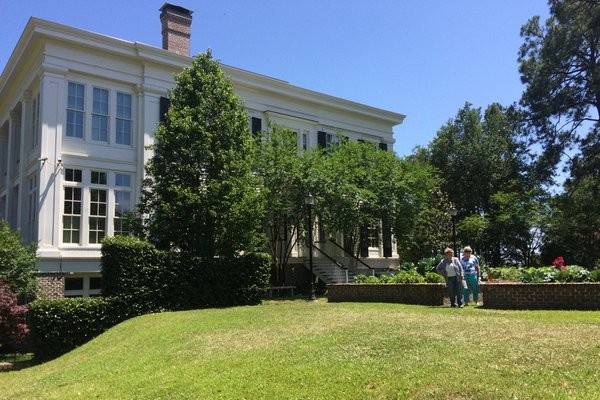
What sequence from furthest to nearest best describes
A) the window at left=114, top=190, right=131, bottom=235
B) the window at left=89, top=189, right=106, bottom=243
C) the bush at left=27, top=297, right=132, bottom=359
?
the window at left=114, top=190, right=131, bottom=235 → the window at left=89, top=189, right=106, bottom=243 → the bush at left=27, top=297, right=132, bottom=359

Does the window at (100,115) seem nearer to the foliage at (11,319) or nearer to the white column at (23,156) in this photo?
the white column at (23,156)

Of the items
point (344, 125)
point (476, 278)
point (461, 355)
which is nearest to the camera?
point (461, 355)

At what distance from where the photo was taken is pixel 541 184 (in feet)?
142

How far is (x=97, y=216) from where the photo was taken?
24.7 metres

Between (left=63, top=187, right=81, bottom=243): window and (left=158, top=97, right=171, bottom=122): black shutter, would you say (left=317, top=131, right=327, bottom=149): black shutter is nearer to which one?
(left=158, top=97, right=171, bottom=122): black shutter

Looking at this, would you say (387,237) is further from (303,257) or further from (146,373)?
(146,373)

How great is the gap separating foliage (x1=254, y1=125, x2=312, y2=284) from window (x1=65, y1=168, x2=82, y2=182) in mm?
7495

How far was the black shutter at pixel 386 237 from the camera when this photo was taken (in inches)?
1214

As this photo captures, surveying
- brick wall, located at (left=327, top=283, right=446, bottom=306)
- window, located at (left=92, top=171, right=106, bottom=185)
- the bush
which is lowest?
the bush

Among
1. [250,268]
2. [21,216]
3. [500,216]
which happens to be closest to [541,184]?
[500,216]

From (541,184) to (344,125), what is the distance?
1764 cm

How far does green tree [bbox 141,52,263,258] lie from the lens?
20750 mm

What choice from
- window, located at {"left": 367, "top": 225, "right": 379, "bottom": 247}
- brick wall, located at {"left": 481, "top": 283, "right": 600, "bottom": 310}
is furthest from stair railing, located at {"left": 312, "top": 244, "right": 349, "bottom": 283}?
brick wall, located at {"left": 481, "top": 283, "right": 600, "bottom": 310}

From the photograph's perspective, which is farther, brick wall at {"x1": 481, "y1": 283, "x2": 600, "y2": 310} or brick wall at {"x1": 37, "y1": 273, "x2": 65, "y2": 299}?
brick wall at {"x1": 37, "y1": 273, "x2": 65, "y2": 299}
